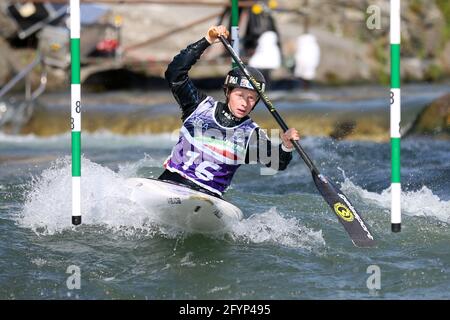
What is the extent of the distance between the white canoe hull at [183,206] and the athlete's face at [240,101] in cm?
69

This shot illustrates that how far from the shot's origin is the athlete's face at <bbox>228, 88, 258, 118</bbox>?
693 cm

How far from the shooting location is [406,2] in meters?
22.8

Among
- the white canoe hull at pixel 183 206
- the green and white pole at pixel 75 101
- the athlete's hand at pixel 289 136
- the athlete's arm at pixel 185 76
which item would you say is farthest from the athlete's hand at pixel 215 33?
the white canoe hull at pixel 183 206

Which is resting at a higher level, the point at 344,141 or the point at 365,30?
the point at 365,30

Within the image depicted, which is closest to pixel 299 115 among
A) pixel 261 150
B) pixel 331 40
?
pixel 331 40

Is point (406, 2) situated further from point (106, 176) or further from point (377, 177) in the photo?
point (106, 176)

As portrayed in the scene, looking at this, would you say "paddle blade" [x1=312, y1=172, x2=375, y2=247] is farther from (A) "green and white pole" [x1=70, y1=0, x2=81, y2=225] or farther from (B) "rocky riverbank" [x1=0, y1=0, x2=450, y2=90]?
(B) "rocky riverbank" [x1=0, y1=0, x2=450, y2=90]

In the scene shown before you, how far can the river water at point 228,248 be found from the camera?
5.95 metres

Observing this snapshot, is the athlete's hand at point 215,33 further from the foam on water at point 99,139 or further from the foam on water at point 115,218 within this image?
the foam on water at point 99,139

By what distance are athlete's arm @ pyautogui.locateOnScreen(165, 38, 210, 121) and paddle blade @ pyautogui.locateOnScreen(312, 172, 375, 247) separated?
1057 mm

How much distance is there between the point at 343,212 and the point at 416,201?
176cm
